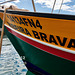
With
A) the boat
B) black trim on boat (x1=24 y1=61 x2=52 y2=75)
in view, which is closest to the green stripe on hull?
the boat

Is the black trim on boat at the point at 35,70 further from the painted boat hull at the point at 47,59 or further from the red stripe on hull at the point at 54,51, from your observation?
the red stripe on hull at the point at 54,51

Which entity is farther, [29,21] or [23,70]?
[23,70]

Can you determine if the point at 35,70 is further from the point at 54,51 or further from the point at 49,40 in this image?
the point at 49,40

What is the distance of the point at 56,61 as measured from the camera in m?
2.37

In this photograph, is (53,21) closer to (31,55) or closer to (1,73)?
(31,55)

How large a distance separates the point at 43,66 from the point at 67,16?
1.49m

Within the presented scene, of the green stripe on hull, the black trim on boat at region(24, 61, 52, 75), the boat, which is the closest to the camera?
the boat

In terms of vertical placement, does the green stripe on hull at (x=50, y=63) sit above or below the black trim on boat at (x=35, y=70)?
above

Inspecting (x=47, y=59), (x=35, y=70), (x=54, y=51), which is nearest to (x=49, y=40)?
(x=54, y=51)

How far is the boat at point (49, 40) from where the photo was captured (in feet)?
6.40

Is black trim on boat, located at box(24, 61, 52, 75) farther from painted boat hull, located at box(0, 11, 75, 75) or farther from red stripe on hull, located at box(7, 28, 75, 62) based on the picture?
red stripe on hull, located at box(7, 28, 75, 62)

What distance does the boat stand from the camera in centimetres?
195

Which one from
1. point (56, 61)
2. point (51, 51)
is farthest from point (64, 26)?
point (56, 61)

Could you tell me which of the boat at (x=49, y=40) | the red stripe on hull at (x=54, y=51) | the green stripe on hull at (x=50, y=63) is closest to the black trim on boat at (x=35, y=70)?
the boat at (x=49, y=40)
